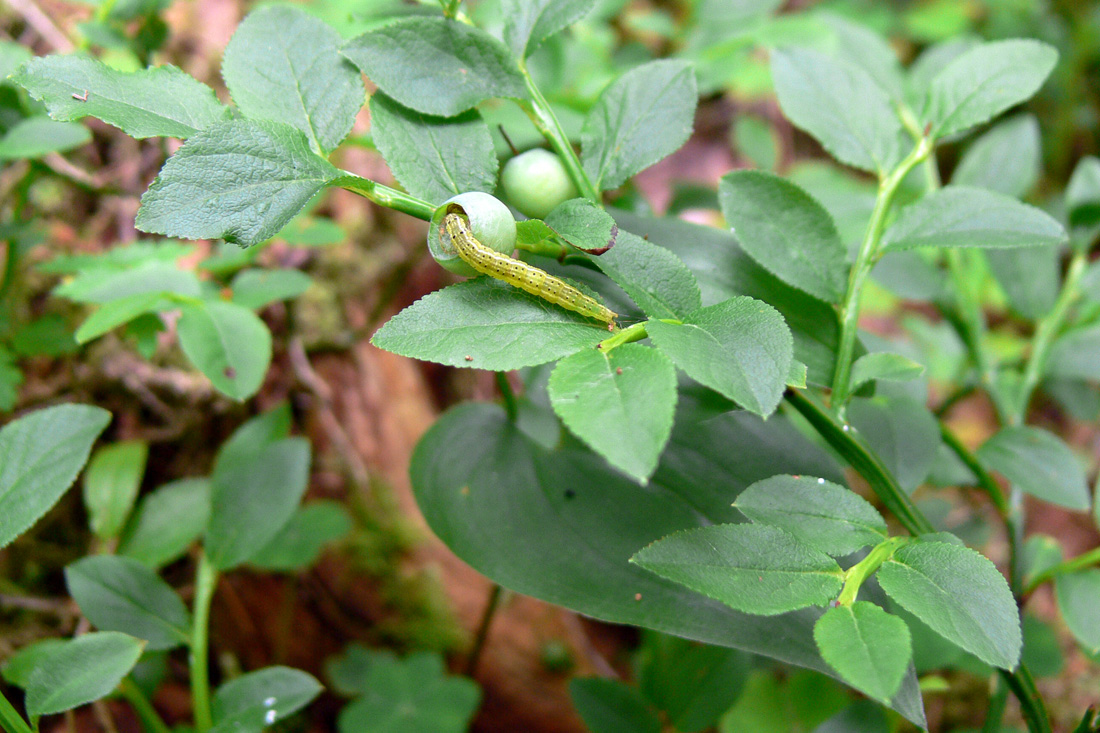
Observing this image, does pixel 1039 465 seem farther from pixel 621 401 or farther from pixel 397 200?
pixel 397 200

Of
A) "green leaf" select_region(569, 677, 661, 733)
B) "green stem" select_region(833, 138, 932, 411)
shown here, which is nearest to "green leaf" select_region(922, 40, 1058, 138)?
"green stem" select_region(833, 138, 932, 411)

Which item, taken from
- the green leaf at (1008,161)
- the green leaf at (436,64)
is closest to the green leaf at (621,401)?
the green leaf at (436,64)

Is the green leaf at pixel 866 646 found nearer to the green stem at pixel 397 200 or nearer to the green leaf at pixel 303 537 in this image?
the green stem at pixel 397 200

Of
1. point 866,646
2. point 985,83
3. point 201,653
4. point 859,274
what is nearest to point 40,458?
point 201,653

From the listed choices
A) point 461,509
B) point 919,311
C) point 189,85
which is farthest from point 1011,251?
point 919,311

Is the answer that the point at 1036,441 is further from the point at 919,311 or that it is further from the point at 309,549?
the point at 919,311

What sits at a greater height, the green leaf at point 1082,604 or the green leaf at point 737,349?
the green leaf at point 737,349
